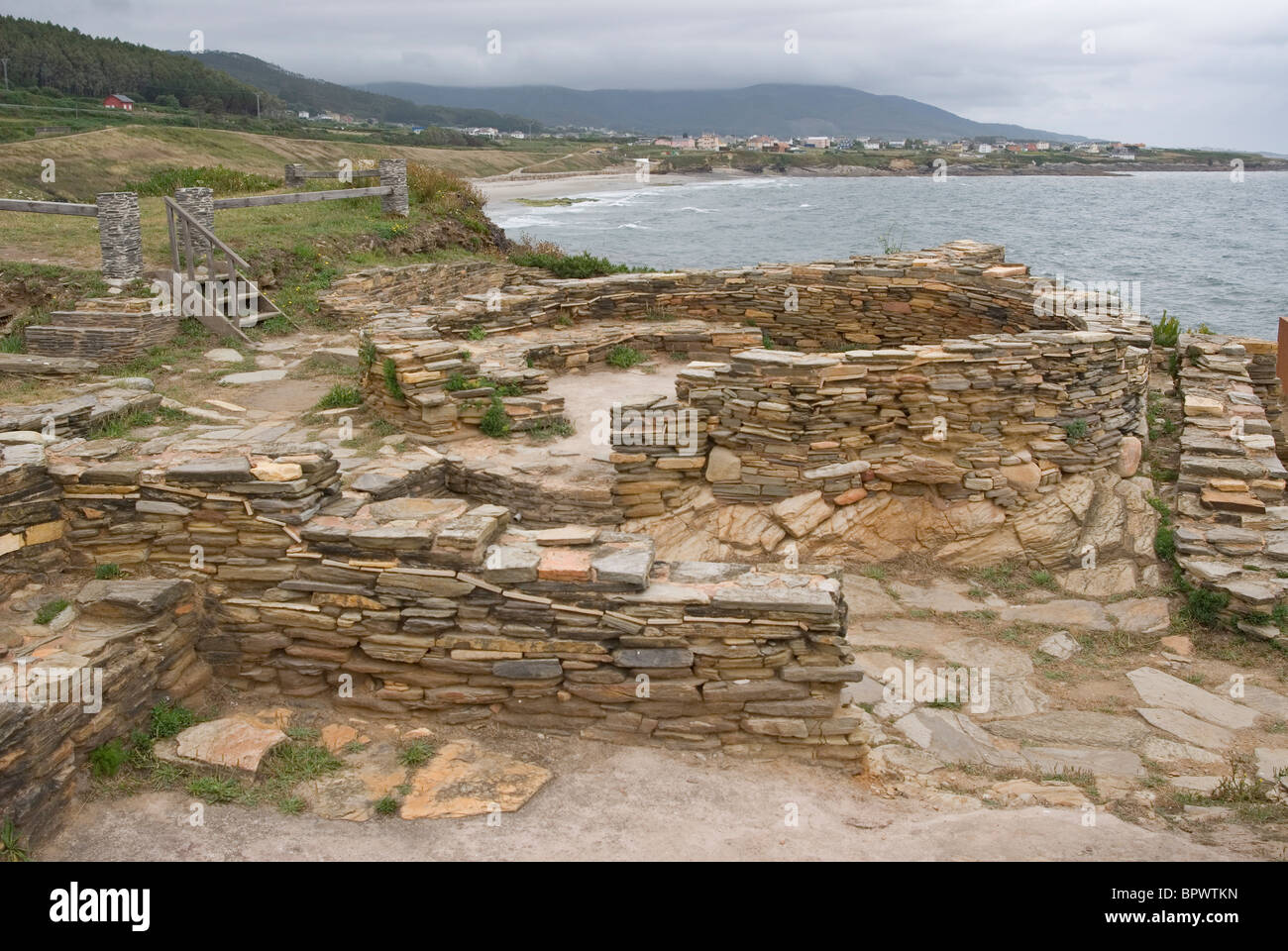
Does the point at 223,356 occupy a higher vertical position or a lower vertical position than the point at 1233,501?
higher

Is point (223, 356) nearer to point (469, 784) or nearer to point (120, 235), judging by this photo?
point (120, 235)

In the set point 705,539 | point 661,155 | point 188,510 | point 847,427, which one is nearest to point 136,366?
point 188,510

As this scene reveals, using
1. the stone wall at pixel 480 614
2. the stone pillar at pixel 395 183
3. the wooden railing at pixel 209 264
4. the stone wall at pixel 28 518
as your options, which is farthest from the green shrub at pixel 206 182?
the stone wall at pixel 480 614

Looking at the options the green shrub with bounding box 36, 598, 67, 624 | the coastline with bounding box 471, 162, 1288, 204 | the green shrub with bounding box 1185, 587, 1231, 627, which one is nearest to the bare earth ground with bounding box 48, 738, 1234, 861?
the green shrub with bounding box 36, 598, 67, 624

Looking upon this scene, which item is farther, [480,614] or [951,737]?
[951,737]

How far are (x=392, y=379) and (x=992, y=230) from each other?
5701cm

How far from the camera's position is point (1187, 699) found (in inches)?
275

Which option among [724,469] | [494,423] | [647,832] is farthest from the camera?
[494,423]

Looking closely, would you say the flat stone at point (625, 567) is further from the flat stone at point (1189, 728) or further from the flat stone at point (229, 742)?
the flat stone at point (1189, 728)

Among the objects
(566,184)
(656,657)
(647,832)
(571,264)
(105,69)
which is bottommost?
(647,832)

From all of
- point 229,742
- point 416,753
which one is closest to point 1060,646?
point 416,753

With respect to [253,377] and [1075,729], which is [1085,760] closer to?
[1075,729]

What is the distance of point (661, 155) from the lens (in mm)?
110562

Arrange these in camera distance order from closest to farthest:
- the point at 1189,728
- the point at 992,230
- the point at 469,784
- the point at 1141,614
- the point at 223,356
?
the point at 469,784 → the point at 1189,728 → the point at 1141,614 → the point at 223,356 → the point at 992,230
